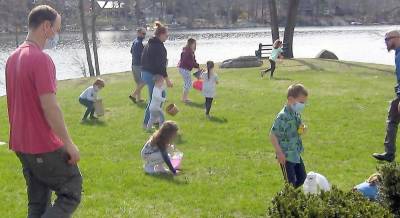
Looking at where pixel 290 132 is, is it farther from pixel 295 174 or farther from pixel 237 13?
pixel 237 13

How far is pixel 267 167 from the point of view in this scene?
27.7ft

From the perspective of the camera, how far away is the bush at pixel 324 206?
3.95 metres

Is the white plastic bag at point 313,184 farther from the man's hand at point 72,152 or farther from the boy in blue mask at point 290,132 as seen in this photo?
the man's hand at point 72,152

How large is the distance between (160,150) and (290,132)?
7.48 feet

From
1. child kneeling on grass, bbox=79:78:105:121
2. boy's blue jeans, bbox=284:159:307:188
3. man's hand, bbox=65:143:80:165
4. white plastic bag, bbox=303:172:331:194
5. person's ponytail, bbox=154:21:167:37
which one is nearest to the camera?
man's hand, bbox=65:143:80:165

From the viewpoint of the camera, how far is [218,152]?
31.3 ft

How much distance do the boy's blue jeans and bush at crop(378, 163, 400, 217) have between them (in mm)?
1525

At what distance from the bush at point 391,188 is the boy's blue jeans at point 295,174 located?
5.00ft

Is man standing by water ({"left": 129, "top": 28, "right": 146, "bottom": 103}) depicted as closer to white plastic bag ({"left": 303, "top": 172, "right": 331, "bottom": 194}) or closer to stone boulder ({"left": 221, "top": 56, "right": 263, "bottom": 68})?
white plastic bag ({"left": 303, "top": 172, "right": 331, "bottom": 194})

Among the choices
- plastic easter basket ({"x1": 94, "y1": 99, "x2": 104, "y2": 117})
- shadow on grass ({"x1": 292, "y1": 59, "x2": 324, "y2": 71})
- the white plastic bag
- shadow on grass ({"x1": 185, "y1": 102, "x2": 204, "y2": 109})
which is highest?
the white plastic bag

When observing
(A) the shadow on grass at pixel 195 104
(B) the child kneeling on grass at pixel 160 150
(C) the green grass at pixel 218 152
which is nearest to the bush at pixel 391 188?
(C) the green grass at pixel 218 152

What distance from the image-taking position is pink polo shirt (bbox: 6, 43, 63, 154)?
14.3 ft

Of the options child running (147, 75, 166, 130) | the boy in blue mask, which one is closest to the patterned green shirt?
the boy in blue mask

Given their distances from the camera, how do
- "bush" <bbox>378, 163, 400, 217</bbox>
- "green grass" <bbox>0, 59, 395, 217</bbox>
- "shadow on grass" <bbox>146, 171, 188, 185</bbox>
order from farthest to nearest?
"shadow on grass" <bbox>146, 171, 188, 185</bbox>
"green grass" <bbox>0, 59, 395, 217</bbox>
"bush" <bbox>378, 163, 400, 217</bbox>
